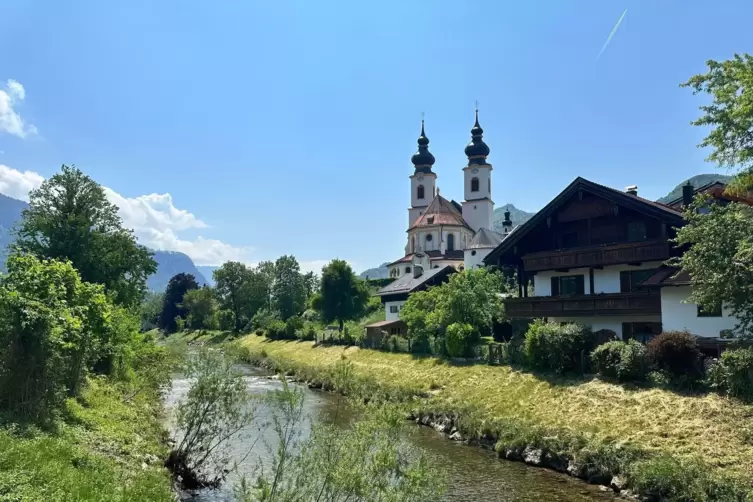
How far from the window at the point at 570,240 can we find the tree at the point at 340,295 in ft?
98.4

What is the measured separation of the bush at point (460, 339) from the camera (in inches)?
1185

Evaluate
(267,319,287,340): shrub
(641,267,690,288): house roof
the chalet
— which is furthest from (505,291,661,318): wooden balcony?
(267,319,287,340): shrub

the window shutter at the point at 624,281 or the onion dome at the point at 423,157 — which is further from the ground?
the onion dome at the point at 423,157

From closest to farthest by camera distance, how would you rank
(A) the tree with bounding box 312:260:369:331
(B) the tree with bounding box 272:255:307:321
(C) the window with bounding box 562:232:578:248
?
(C) the window with bounding box 562:232:578:248 → (A) the tree with bounding box 312:260:369:331 → (B) the tree with bounding box 272:255:307:321

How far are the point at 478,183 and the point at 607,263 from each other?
59568mm

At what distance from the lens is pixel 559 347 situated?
23.3m

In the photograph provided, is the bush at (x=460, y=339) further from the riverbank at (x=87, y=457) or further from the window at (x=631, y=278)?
the riverbank at (x=87, y=457)

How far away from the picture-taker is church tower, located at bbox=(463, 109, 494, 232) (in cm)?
8531

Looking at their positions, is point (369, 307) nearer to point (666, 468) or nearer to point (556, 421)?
point (556, 421)

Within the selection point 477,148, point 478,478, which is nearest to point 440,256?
point 477,148

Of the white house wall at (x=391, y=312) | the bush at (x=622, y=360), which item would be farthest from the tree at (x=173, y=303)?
the bush at (x=622, y=360)

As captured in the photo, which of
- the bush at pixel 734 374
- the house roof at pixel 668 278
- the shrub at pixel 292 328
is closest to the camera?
the bush at pixel 734 374

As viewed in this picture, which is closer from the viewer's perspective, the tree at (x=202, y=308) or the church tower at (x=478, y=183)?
the church tower at (x=478, y=183)

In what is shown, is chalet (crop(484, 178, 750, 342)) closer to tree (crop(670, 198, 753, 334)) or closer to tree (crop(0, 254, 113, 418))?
tree (crop(670, 198, 753, 334))
